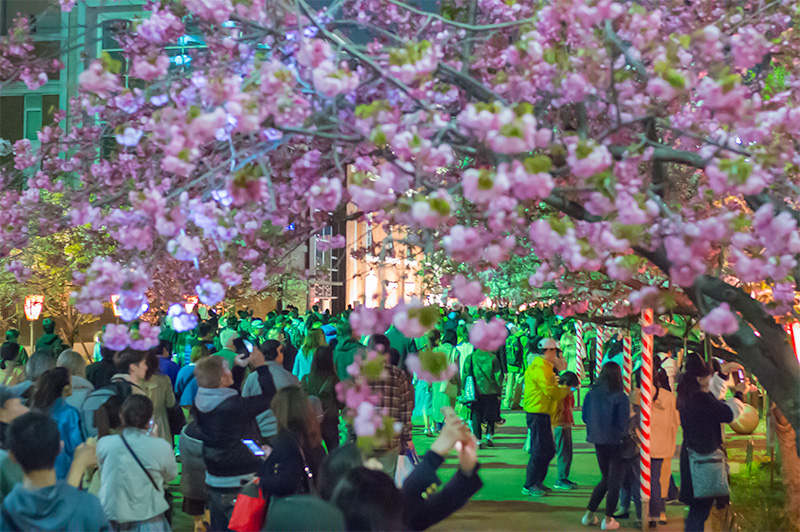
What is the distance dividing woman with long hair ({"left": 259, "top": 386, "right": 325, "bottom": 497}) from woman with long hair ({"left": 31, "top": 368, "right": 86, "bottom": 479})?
2.08 m

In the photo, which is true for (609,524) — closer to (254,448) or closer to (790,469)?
(790,469)

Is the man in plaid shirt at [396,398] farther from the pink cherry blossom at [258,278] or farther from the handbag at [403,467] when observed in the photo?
the pink cherry blossom at [258,278]

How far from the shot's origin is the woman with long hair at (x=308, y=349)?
11453mm

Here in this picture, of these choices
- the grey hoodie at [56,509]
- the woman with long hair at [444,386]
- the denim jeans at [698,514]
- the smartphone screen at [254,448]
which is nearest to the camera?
the grey hoodie at [56,509]

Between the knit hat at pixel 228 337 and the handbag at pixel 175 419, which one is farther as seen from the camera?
the knit hat at pixel 228 337

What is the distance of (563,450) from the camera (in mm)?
11656

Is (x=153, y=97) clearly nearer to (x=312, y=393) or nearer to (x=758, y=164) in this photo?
(x=758, y=164)

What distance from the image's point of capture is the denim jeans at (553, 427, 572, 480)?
11.5 m

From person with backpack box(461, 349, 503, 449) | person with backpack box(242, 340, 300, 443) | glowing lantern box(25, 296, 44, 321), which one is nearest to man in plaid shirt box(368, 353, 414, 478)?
person with backpack box(242, 340, 300, 443)

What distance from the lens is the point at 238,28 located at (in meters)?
5.30

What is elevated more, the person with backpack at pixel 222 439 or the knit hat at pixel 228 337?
the knit hat at pixel 228 337

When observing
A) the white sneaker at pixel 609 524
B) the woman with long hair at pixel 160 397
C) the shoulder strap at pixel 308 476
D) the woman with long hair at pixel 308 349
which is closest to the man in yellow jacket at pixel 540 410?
the white sneaker at pixel 609 524

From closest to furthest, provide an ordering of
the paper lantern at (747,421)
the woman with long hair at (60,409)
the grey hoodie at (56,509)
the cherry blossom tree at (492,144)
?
the cherry blossom tree at (492,144) < the grey hoodie at (56,509) < the woman with long hair at (60,409) < the paper lantern at (747,421)

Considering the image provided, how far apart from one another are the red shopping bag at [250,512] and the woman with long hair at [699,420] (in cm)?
433
